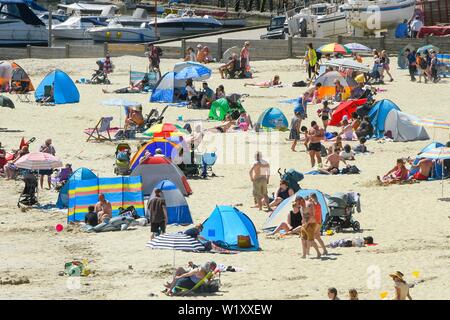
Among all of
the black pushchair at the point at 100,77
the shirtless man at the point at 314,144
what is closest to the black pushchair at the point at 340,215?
the shirtless man at the point at 314,144

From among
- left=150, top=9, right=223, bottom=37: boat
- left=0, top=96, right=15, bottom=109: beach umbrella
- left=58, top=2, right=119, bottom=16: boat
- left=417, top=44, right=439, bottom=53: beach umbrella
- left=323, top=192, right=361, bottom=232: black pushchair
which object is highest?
left=58, top=2, right=119, bottom=16: boat

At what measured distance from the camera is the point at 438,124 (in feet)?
89.4

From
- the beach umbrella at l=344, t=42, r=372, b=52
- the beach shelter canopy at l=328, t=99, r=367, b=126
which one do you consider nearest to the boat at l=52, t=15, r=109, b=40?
the beach umbrella at l=344, t=42, r=372, b=52

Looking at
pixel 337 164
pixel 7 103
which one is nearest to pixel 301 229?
pixel 337 164

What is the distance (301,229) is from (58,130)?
544 inches

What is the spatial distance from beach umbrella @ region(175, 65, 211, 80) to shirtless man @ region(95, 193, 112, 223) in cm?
1334

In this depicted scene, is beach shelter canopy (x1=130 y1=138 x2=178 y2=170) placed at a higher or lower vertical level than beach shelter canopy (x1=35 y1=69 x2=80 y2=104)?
lower

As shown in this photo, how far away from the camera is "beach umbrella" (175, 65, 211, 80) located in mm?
36281

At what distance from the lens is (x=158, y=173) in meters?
25.4

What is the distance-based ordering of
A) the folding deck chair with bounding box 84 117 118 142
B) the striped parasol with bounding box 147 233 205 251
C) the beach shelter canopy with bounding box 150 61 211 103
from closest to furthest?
the striped parasol with bounding box 147 233 205 251, the folding deck chair with bounding box 84 117 118 142, the beach shelter canopy with bounding box 150 61 211 103

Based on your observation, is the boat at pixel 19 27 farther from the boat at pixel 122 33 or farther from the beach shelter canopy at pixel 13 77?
the beach shelter canopy at pixel 13 77

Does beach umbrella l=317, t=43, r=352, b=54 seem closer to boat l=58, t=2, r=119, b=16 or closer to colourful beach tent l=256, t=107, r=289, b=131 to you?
colourful beach tent l=256, t=107, r=289, b=131

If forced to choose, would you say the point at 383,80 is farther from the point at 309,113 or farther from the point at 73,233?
the point at 73,233
